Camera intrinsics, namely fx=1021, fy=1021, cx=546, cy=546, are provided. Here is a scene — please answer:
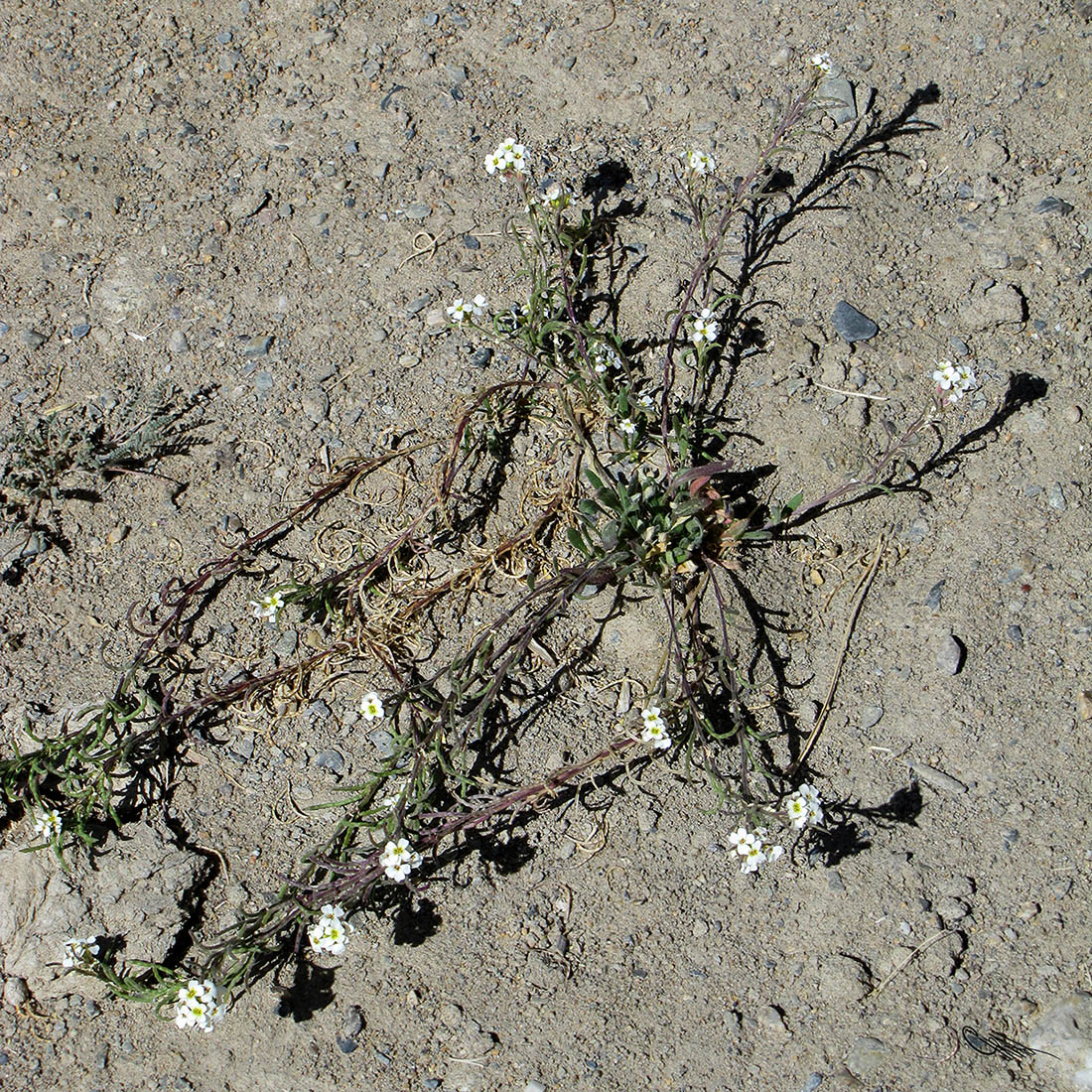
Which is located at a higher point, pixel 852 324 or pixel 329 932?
pixel 852 324

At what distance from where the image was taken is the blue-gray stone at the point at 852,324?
156 inches

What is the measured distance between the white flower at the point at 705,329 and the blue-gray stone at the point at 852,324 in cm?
57

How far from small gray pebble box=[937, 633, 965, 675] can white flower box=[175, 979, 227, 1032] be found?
255 cm

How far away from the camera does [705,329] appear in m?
3.67

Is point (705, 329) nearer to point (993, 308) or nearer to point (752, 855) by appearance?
point (993, 308)

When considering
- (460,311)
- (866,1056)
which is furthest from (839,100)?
(866,1056)

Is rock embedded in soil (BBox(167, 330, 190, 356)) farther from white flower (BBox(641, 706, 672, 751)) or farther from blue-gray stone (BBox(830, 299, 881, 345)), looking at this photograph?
blue-gray stone (BBox(830, 299, 881, 345))

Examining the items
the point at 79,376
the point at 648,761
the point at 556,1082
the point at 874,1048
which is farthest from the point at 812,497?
A: the point at 79,376

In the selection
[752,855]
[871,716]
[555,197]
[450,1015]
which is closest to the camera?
[752,855]

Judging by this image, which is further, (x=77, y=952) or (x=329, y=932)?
(x=77, y=952)

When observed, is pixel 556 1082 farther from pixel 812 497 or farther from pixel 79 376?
pixel 79 376

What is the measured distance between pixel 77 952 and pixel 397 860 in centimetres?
112

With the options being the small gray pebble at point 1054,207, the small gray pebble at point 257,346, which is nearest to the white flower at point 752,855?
the small gray pebble at point 257,346

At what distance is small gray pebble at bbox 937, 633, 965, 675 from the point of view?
11.4 ft
